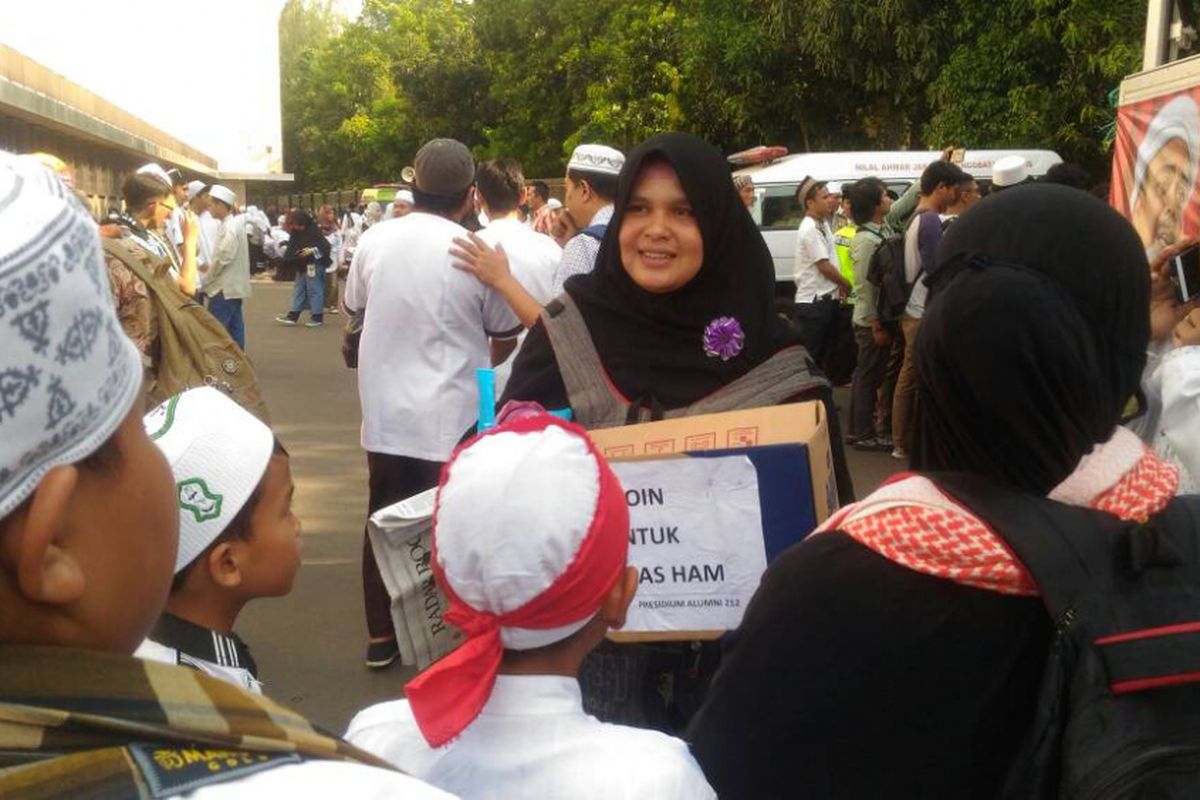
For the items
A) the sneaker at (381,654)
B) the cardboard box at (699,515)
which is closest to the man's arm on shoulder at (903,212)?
the sneaker at (381,654)

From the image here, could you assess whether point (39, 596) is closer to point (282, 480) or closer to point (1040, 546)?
point (1040, 546)

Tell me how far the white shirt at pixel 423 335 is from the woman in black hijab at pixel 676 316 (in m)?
1.51

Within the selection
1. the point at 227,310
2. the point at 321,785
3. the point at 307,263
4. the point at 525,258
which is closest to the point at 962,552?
the point at 321,785

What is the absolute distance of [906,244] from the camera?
845 centimetres

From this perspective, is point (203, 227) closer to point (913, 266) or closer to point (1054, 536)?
point (913, 266)

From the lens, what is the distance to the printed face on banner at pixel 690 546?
2.47 metres

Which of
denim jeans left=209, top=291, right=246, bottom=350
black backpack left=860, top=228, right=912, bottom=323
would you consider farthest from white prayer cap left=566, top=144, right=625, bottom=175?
denim jeans left=209, top=291, right=246, bottom=350

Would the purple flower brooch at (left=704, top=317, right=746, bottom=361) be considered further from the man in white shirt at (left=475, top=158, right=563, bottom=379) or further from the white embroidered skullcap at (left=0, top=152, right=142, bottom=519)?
the white embroidered skullcap at (left=0, top=152, right=142, bottom=519)

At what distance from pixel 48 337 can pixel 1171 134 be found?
541 centimetres

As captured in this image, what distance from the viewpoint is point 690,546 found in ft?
8.23

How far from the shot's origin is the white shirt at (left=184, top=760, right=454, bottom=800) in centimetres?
80

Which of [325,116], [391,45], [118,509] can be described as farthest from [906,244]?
[325,116]

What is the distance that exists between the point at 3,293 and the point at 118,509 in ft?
0.59

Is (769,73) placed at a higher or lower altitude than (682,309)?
higher
